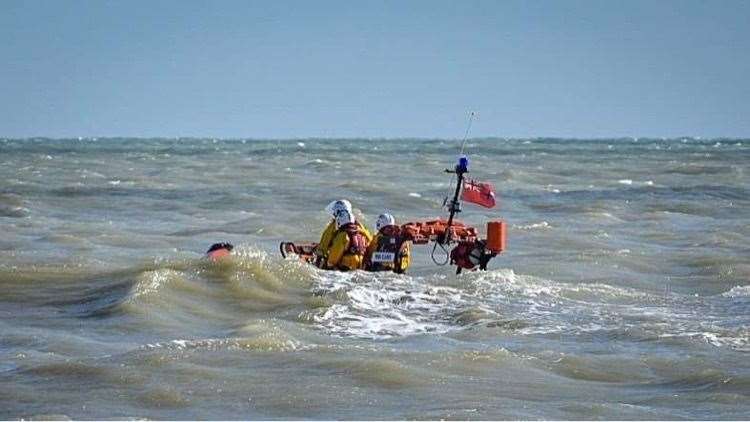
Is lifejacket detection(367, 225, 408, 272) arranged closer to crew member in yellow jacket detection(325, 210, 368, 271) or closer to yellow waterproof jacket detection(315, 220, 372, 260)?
crew member in yellow jacket detection(325, 210, 368, 271)

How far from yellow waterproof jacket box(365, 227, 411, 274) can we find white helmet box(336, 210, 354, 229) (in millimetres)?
435

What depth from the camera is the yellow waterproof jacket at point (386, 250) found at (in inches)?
711

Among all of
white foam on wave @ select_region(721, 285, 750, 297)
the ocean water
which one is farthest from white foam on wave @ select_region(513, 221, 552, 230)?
white foam on wave @ select_region(721, 285, 750, 297)

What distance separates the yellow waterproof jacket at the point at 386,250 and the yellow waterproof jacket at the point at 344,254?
0.33 ft

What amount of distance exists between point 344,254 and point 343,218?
49cm

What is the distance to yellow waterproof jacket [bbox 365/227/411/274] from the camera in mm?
18053

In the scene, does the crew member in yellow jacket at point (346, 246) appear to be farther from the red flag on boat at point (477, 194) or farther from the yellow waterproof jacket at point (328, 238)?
the red flag on boat at point (477, 194)

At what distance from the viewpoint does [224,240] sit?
83.8 ft

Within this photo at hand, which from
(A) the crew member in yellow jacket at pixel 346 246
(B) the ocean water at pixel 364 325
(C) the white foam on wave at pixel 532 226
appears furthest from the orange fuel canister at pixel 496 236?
(C) the white foam on wave at pixel 532 226

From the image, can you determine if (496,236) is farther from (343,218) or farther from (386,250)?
(343,218)

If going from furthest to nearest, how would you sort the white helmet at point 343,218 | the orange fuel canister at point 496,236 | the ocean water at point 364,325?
the white helmet at point 343,218 → the orange fuel canister at point 496,236 → the ocean water at point 364,325

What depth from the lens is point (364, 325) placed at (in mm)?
15109

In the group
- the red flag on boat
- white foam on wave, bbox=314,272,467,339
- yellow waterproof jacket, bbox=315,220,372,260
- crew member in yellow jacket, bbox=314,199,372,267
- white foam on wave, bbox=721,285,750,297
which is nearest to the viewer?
white foam on wave, bbox=314,272,467,339

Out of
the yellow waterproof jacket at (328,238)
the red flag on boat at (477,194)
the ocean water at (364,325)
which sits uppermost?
the red flag on boat at (477,194)
